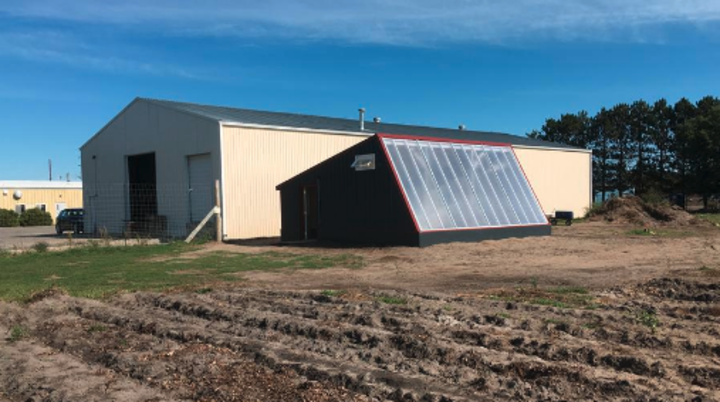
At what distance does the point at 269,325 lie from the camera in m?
6.93

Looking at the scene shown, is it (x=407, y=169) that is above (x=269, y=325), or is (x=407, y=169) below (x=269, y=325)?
above

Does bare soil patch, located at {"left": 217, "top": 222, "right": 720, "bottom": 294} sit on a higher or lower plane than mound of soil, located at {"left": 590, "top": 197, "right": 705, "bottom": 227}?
lower

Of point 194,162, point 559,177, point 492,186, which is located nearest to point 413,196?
point 492,186

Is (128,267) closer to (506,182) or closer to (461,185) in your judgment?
(461,185)

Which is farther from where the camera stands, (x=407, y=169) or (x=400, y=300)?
(x=407, y=169)

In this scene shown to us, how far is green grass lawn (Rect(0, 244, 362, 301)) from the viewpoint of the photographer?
11.0m

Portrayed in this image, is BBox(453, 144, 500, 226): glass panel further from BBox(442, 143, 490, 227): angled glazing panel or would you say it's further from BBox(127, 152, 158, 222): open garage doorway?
BBox(127, 152, 158, 222): open garage doorway

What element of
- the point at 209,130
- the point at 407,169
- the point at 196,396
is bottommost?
the point at 196,396

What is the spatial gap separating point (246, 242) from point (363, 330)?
52.9 ft

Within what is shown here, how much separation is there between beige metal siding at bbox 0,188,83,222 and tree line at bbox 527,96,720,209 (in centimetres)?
4425

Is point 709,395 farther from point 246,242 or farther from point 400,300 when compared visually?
point 246,242

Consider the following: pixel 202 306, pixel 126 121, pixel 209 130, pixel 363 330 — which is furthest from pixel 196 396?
pixel 126 121

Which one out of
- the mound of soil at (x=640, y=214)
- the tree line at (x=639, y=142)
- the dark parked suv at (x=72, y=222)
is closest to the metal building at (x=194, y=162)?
the dark parked suv at (x=72, y=222)

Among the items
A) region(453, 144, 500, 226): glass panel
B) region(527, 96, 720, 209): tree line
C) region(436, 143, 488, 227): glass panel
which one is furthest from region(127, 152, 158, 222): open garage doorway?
region(527, 96, 720, 209): tree line
